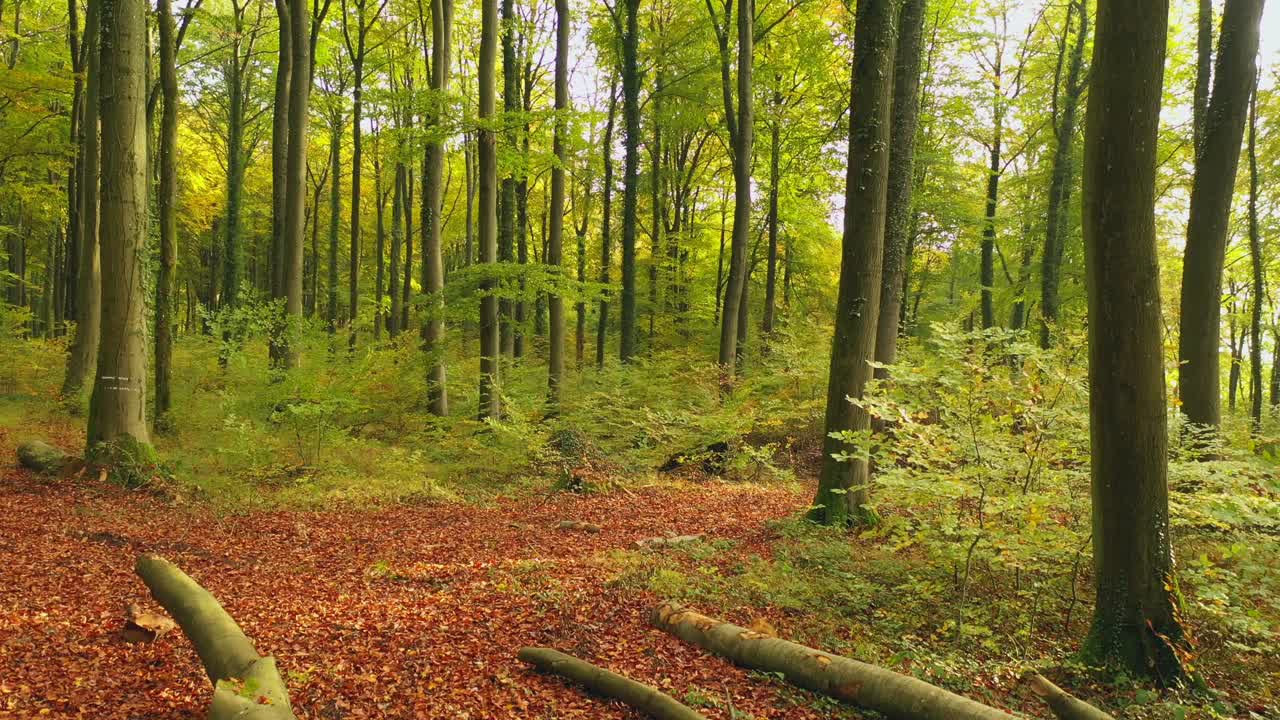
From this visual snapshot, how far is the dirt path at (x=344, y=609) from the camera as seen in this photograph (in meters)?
3.50

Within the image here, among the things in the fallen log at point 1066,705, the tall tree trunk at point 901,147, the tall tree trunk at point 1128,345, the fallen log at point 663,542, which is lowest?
the fallen log at point 663,542

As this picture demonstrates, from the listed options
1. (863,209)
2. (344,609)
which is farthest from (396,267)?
(344,609)

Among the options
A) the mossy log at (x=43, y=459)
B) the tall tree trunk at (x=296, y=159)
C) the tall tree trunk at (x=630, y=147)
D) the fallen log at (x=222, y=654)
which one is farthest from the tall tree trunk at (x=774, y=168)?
the fallen log at (x=222, y=654)

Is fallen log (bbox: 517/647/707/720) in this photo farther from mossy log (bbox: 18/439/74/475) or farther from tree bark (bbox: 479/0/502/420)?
tree bark (bbox: 479/0/502/420)

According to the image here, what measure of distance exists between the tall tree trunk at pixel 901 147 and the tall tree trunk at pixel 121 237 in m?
9.69

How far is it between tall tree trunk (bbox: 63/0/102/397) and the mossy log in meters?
2.70

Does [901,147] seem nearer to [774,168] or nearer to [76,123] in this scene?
[774,168]

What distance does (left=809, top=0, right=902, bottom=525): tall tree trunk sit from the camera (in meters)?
7.35

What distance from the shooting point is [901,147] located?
9438 mm

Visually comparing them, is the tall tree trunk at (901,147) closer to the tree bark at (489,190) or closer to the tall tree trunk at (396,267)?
the tree bark at (489,190)

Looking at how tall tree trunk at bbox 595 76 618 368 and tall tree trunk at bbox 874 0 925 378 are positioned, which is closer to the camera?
tall tree trunk at bbox 874 0 925 378

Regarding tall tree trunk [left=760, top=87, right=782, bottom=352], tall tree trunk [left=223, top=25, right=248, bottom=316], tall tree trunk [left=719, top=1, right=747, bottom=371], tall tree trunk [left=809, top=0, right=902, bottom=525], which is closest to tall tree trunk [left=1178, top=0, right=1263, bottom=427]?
tall tree trunk [left=809, top=0, right=902, bottom=525]

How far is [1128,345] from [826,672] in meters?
2.78

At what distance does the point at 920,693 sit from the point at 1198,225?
779 centimetres
